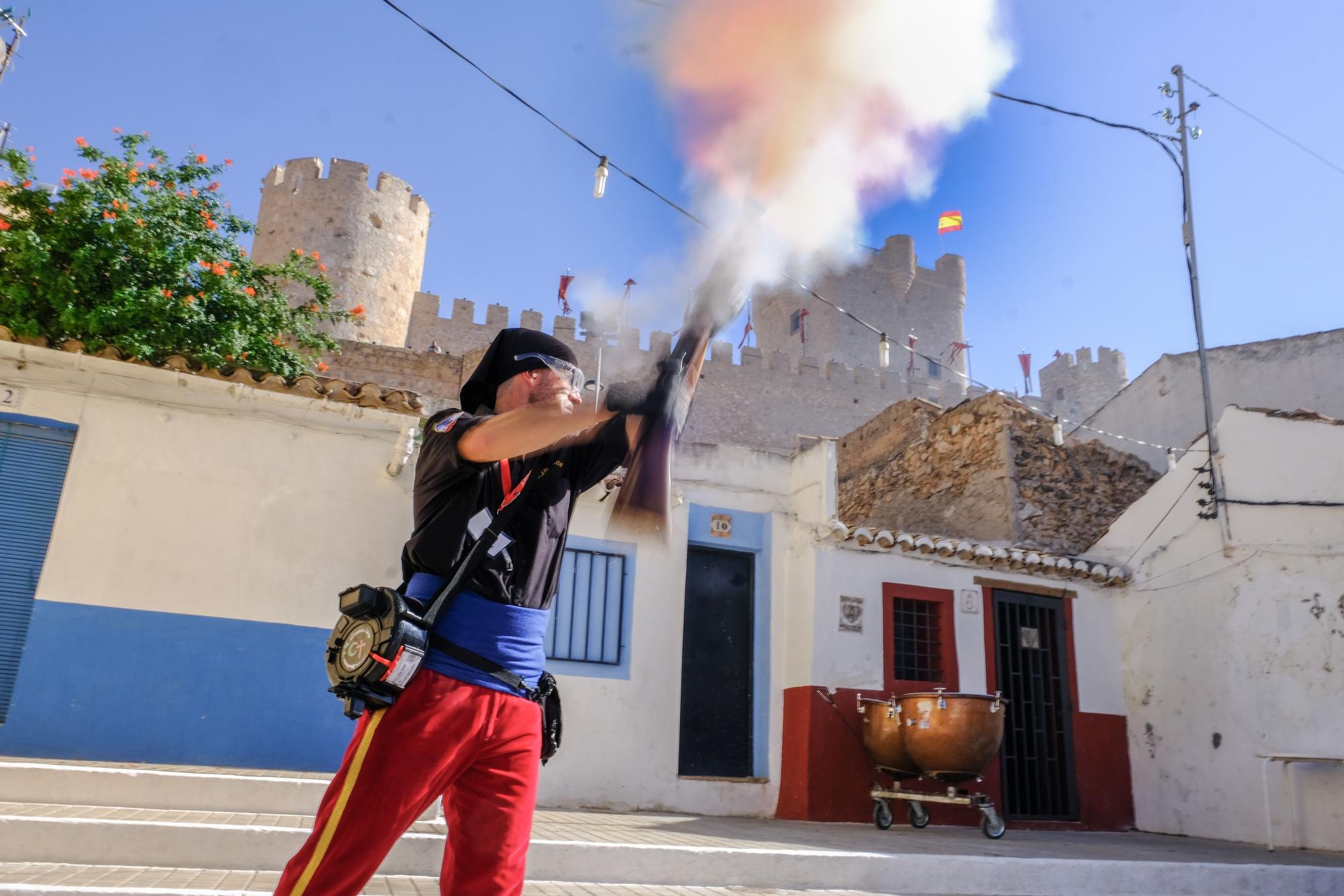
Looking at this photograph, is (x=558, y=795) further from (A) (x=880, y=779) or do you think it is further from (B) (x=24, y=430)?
(B) (x=24, y=430)

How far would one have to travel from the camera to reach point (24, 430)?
7.41 m

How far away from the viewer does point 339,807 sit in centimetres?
212

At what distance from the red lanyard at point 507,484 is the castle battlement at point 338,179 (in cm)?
2980

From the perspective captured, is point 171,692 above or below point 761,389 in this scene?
below

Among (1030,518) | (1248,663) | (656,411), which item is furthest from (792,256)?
(1030,518)

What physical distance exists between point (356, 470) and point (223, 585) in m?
1.37

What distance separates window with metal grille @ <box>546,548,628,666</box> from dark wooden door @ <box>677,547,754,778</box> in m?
0.79

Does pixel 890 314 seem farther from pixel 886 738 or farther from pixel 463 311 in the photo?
pixel 886 738

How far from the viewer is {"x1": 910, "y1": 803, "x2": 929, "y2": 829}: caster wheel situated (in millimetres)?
8992

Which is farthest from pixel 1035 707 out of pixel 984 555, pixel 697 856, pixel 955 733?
pixel 697 856

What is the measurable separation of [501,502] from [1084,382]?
152ft

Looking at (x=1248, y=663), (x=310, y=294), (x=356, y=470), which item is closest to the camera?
(x=356, y=470)

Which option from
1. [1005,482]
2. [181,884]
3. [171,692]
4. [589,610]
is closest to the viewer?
[181,884]

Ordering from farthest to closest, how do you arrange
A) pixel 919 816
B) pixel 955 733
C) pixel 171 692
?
pixel 919 816 → pixel 955 733 → pixel 171 692
